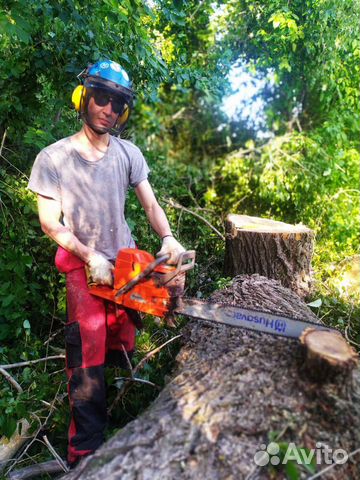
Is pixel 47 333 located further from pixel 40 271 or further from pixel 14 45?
pixel 14 45

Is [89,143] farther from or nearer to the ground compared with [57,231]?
farther from the ground

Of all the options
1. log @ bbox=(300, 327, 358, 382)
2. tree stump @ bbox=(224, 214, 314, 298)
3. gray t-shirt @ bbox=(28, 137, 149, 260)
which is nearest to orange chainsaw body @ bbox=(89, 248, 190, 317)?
gray t-shirt @ bbox=(28, 137, 149, 260)

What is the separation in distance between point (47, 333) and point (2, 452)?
115 centimetres

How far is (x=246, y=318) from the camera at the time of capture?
2219 mm

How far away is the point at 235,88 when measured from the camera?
656cm

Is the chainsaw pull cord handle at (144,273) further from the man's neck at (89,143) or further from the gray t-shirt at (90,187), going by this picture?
the man's neck at (89,143)

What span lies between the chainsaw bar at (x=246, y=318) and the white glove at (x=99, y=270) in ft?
1.21

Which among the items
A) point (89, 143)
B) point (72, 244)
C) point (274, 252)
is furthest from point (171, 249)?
point (274, 252)

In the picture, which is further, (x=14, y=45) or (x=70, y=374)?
(x=14, y=45)

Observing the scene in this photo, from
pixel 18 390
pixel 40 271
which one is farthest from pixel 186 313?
pixel 40 271

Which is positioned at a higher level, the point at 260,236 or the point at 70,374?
the point at 260,236

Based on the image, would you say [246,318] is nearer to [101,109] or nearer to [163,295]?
[163,295]

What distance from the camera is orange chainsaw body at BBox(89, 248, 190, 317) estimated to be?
2.19 m

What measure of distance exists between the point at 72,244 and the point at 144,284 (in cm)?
42
